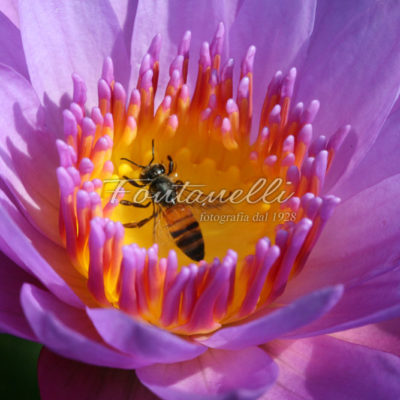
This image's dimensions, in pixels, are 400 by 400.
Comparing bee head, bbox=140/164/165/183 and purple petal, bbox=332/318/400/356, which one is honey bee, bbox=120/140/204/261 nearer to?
bee head, bbox=140/164/165/183

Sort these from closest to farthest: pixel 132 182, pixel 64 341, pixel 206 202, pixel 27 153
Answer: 1. pixel 64 341
2. pixel 27 153
3. pixel 132 182
4. pixel 206 202

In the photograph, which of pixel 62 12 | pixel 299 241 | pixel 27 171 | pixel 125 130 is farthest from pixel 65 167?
pixel 299 241

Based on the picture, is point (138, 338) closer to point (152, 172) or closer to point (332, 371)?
point (332, 371)

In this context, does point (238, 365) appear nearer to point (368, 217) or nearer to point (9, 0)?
point (368, 217)

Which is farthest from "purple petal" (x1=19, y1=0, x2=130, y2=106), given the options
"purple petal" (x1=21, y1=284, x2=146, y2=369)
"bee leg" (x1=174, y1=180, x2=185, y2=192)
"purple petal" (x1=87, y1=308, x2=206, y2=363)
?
"purple petal" (x1=87, y1=308, x2=206, y2=363)

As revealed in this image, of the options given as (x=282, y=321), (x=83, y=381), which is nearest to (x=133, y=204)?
(x=83, y=381)
